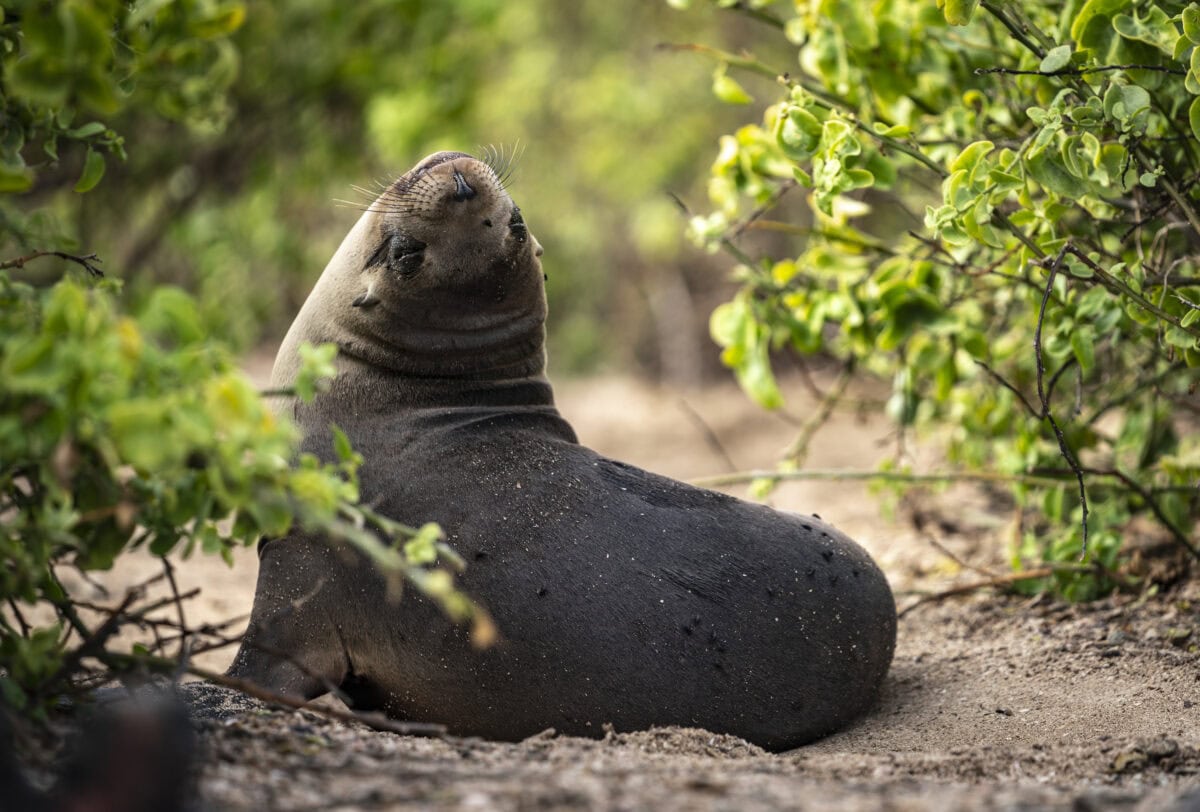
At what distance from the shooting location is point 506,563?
3.17 meters

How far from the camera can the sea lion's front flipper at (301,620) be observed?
321cm

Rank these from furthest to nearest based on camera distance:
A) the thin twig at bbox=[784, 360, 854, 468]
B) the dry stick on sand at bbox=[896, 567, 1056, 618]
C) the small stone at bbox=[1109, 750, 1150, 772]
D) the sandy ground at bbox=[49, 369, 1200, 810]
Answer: the thin twig at bbox=[784, 360, 854, 468]
the dry stick on sand at bbox=[896, 567, 1056, 618]
the small stone at bbox=[1109, 750, 1150, 772]
the sandy ground at bbox=[49, 369, 1200, 810]

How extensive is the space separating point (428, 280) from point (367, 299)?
0.60 ft

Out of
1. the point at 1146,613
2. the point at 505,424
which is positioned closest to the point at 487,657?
the point at 505,424

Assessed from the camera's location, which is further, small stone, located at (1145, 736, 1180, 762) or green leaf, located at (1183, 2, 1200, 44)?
green leaf, located at (1183, 2, 1200, 44)

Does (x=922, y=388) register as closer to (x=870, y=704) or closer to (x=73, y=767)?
(x=870, y=704)

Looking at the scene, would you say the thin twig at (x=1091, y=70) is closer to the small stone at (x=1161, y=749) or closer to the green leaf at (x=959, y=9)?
the green leaf at (x=959, y=9)

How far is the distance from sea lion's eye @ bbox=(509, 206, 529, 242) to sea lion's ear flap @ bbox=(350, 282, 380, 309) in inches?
17.2

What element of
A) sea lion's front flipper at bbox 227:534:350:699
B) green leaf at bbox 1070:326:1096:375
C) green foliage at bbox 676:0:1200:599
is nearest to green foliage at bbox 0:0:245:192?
sea lion's front flipper at bbox 227:534:350:699

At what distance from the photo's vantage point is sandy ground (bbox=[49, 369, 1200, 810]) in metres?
2.13

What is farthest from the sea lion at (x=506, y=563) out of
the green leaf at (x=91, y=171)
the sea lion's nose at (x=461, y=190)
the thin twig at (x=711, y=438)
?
the thin twig at (x=711, y=438)

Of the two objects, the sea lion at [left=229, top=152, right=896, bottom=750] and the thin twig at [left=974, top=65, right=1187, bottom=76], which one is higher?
the thin twig at [left=974, top=65, right=1187, bottom=76]

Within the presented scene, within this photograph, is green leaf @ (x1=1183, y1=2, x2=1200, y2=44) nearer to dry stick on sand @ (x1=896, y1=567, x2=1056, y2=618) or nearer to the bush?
dry stick on sand @ (x1=896, y1=567, x2=1056, y2=618)

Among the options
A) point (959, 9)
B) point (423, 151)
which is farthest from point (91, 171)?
point (423, 151)
